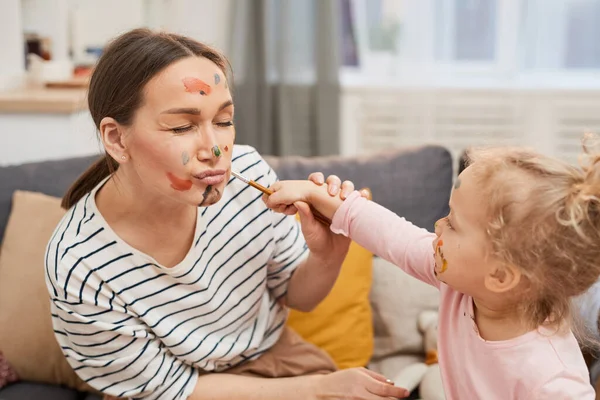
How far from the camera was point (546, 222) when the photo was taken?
114cm

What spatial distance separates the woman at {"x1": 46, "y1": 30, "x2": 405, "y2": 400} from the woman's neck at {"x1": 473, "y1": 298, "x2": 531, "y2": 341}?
26cm

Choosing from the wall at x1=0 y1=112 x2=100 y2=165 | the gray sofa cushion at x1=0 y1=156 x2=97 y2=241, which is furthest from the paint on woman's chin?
the wall at x1=0 y1=112 x2=100 y2=165

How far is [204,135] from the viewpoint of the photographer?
137 centimetres

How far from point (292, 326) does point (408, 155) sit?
0.62 m

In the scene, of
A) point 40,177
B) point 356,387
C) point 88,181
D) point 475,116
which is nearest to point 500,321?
point 356,387

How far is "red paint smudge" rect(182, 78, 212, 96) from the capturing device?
53.2 inches

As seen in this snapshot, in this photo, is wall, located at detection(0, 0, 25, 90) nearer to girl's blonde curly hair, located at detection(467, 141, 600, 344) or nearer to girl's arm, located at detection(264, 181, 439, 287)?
girl's arm, located at detection(264, 181, 439, 287)

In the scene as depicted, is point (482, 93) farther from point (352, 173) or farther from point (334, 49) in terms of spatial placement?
point (352, 173)

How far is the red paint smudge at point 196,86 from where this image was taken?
1.35m

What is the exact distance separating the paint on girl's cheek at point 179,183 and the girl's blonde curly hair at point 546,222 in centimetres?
51

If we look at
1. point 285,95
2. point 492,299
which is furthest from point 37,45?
point 492,299

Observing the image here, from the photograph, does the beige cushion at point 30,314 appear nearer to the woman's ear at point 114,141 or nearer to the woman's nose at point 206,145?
the woman's ear at point 114,141

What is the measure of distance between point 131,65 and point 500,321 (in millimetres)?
765

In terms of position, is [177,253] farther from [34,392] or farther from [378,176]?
[378,176]
